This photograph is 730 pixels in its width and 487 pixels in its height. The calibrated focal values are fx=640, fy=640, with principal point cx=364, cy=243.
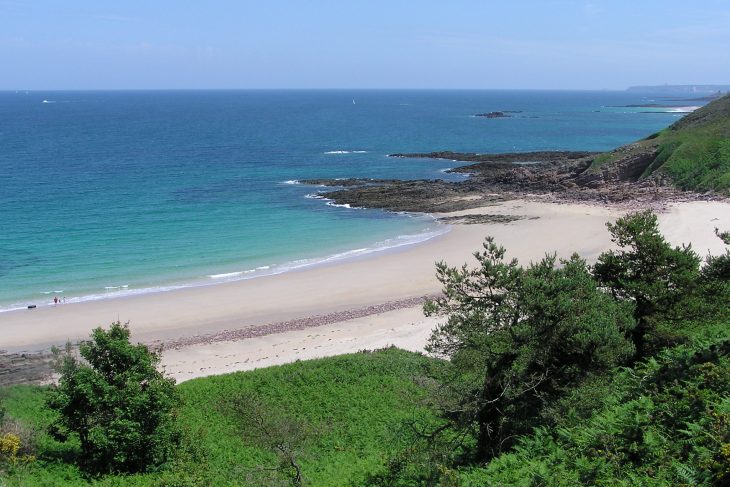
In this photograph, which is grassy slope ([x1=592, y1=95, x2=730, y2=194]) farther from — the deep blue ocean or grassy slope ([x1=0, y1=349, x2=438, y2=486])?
grassy slope ([x1=0, y1=349, x2=438, y2=486])

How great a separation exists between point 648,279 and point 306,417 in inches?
423

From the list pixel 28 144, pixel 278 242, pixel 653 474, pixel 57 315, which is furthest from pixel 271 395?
pixel 28 144

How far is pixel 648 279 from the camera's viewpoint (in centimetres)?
1795

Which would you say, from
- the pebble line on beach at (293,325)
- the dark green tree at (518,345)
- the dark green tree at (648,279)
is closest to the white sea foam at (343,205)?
the pebble line on beach at (293,325)

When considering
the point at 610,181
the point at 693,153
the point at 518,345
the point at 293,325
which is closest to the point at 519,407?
the point at 518,345

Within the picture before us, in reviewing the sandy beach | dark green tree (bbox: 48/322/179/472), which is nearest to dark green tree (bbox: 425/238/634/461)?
dark green tree (bbox: 48/322/179/472)

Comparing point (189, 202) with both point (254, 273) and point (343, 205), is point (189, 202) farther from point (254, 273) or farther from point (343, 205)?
point (254, 273)

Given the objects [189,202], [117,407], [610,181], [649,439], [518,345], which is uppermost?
[189,202]

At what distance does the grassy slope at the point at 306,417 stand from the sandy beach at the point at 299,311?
176 inches

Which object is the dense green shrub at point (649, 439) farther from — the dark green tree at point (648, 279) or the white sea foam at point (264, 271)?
the white sea foam at point (264, 271)

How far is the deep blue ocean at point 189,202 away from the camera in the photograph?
41031 millimetres

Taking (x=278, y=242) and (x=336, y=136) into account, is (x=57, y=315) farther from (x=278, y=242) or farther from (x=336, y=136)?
(x=336, y=136)

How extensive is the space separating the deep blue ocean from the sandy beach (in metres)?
2.55

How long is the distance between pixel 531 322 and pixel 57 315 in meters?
27.5
